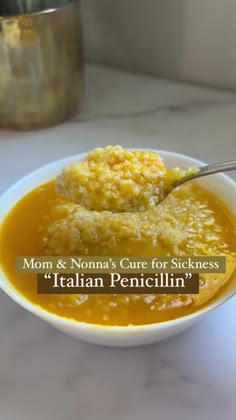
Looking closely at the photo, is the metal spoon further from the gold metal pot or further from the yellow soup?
the gold metal pot

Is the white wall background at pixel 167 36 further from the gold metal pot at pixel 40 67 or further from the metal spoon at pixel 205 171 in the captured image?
the metal spoon at pixel 205 171

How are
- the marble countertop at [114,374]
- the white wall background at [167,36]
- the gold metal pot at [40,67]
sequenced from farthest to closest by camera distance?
the white wall background at [167,36]
the gold metal pot at [40,67]
the marble countertop at [114,374]

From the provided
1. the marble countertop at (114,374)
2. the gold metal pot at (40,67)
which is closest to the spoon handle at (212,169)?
the marble countertop at (114,374)

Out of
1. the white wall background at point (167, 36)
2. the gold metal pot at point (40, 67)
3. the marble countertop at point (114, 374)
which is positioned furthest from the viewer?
the white wall background at point (167, 36)

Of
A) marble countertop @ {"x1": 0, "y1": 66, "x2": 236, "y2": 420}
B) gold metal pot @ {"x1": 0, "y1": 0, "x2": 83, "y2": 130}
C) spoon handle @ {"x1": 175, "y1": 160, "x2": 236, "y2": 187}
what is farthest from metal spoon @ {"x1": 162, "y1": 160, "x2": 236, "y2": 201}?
gold metal pot @ {"x1": 0, "y1": 0, "x2": 83, "y2": 130}

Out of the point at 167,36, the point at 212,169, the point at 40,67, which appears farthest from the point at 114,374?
the point at 167,36

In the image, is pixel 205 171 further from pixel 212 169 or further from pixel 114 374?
pixel 114 374

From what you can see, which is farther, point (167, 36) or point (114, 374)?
point (167, 36)
